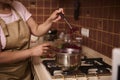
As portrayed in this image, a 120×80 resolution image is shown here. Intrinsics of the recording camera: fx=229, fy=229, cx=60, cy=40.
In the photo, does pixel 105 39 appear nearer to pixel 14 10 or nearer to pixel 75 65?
pixel 75 65

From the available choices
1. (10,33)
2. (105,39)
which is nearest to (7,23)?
(10,33)

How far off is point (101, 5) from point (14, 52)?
2.40 feet

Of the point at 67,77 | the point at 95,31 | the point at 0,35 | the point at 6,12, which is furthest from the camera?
the point at 95,31

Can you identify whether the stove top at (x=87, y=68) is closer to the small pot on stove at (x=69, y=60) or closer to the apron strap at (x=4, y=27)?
the small pot on stove at (x=69, y=60)

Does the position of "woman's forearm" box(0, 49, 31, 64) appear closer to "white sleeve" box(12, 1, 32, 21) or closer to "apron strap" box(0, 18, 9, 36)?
"apron strap" box(0, 18, 9, 36)

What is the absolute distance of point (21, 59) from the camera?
1607mm

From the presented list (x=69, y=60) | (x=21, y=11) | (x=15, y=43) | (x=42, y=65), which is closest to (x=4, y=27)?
(x=15, y=43)

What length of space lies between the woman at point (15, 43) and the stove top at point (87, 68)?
5.7 inches

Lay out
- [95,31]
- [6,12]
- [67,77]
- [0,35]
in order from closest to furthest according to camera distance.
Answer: [67,77]
[0,35]
[6,12]
[95,31]

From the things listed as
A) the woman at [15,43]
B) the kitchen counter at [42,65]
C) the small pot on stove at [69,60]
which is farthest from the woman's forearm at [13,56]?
the small pot on stove at [69,60]

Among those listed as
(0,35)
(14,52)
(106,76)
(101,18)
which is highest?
(101,18)

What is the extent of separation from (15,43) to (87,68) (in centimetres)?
56

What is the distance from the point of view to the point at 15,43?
1654 mm

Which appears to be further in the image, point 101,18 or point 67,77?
point 101,18
